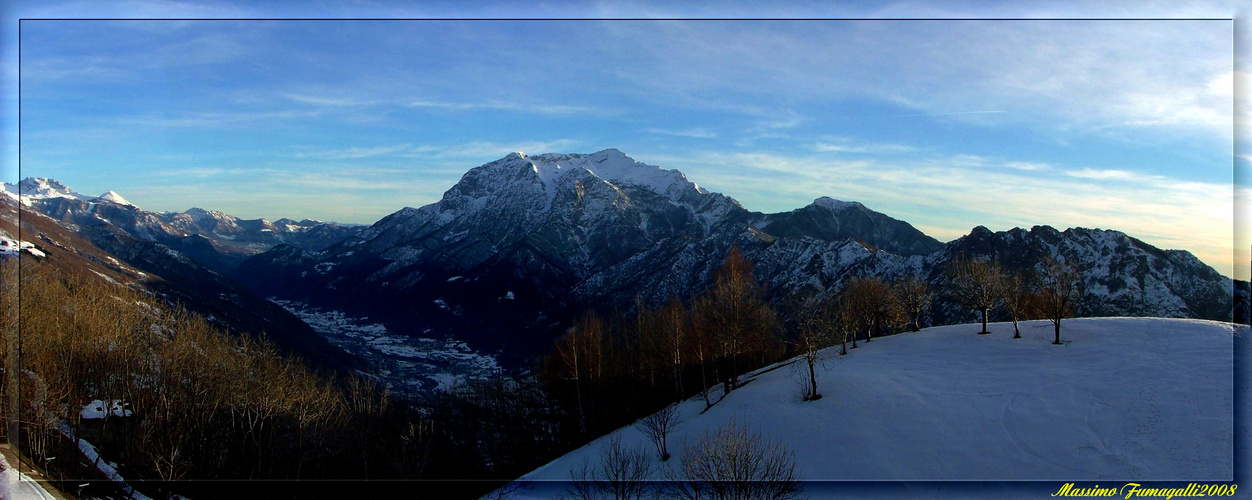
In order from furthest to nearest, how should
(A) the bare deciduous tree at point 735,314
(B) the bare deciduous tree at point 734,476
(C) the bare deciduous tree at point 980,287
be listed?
(C) the bare deciduous tree at point 980,287
(A) the bare deciduous tree at point 735,314
(B) the bare deciduous tree at point 734,476

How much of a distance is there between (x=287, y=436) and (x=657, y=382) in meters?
31.0

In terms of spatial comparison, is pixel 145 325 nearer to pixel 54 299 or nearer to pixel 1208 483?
pixel 54 299

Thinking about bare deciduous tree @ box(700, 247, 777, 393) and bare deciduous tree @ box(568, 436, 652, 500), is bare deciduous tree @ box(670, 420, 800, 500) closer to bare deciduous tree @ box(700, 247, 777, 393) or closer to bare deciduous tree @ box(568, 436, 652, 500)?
bare deciduous tree @ box(568, 436, 652, 500)

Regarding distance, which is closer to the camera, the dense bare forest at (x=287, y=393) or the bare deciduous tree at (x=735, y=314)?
the dense bare forest at (x=287, y=393)

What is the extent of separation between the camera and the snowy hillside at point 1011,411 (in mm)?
23594

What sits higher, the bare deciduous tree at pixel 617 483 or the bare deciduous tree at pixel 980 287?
the bare deciduous tree at pixel 980 287

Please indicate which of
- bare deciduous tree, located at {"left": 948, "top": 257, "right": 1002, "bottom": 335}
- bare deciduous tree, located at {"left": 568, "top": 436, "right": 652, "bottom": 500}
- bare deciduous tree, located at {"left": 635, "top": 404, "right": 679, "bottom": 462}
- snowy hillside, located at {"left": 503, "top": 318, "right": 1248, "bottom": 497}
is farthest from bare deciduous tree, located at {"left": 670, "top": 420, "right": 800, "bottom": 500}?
bare deciduous tree, located at {"left": 948, "top": 257, "right": 1002, "bottom": 335}

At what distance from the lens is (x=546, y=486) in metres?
29.6

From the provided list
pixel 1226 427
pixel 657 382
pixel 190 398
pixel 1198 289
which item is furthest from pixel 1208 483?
pixel 1198 289

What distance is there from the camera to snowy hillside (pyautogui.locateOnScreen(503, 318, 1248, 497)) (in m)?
23.6

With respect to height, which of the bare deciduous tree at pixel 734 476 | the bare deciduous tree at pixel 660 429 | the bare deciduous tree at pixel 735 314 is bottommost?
the bare deciduous tree at pixel 660 429

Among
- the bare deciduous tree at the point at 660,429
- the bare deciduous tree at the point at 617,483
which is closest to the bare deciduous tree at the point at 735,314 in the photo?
the bare deciduous tree at the point at 660,429

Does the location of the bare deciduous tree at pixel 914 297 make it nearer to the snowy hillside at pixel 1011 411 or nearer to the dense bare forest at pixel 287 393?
the dense bare forest at pixel 287 393

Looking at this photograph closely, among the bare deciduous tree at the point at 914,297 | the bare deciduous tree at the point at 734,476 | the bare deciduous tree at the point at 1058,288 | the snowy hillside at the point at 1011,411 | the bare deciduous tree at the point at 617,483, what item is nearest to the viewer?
the bare deciduous tree at the point at 734,476
